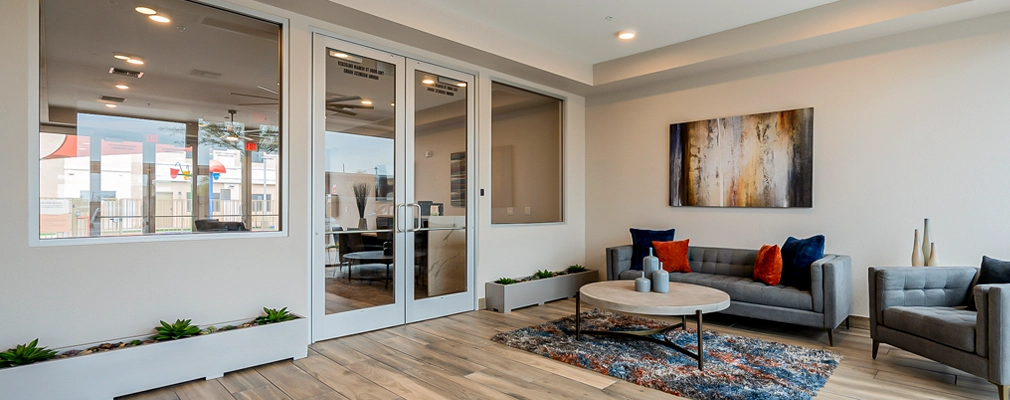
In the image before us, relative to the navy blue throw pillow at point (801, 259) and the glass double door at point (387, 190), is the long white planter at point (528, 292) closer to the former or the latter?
the glass double door at point (387, 190)

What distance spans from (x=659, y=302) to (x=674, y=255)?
1.80 meters

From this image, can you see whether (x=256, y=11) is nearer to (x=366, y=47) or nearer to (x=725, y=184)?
(x=366, y=47)

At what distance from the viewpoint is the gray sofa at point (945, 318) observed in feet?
8.72

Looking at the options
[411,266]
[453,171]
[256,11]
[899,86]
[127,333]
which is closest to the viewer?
[127,333]

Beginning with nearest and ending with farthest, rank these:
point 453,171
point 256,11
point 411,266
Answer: point 256,11 → point 411,266 → point 453,171

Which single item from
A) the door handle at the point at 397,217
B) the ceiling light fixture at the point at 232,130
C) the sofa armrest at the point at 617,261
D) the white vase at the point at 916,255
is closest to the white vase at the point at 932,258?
the white vase at the point at 916,255

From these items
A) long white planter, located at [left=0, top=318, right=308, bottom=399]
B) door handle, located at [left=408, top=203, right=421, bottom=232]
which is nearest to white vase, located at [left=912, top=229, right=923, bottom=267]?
door handle, located at [left=408, top=203, right=421, bottom=232]

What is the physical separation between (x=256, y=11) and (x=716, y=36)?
→ 161 inches

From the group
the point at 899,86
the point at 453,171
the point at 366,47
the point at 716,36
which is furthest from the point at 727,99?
the point at 366,47

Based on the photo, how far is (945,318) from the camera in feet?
9.78

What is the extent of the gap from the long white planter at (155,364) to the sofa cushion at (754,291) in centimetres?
342

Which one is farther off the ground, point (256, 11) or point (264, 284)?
point (256, 11)

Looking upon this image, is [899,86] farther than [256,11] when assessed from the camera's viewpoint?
Yes

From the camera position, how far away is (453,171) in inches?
198
